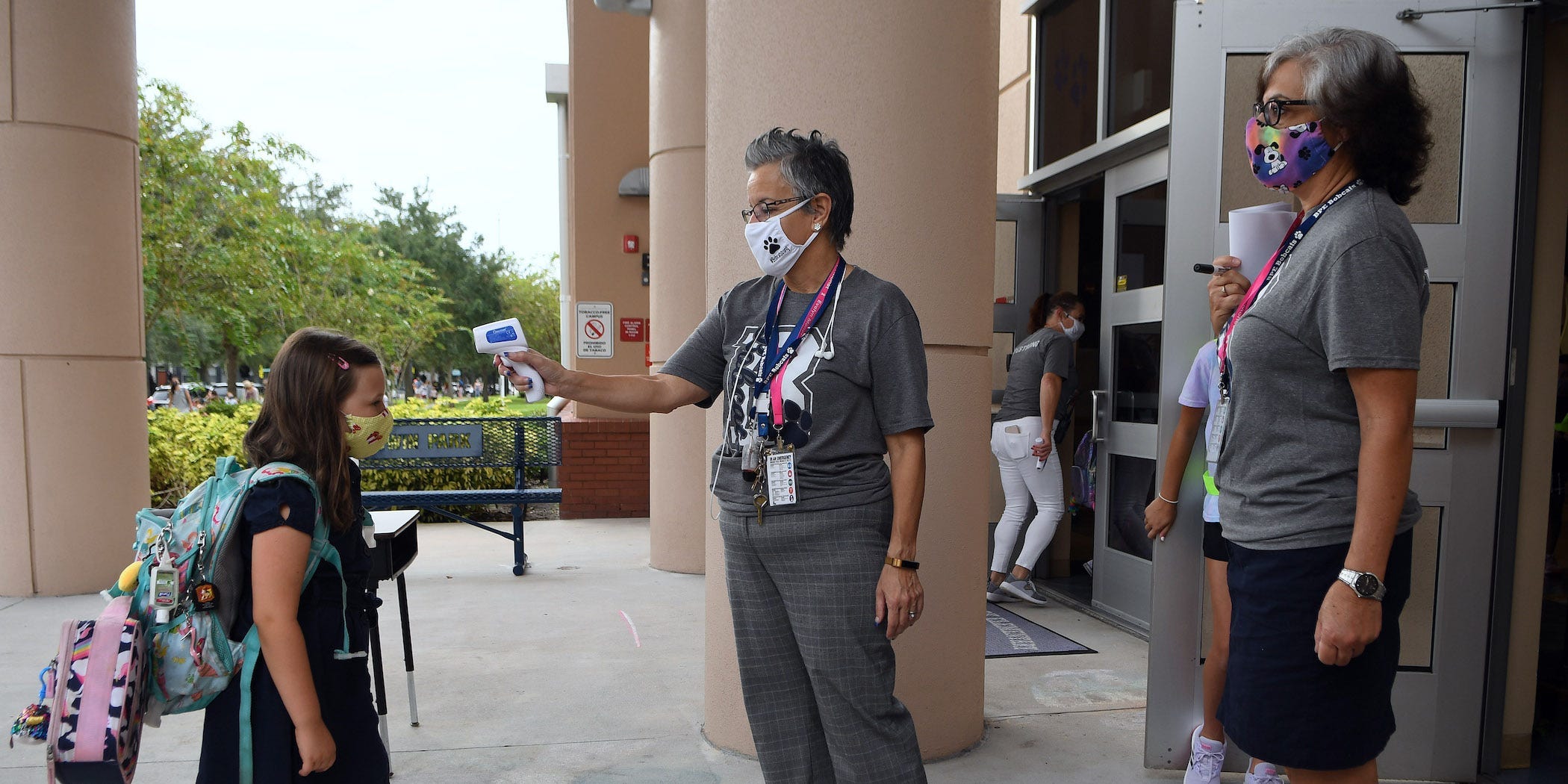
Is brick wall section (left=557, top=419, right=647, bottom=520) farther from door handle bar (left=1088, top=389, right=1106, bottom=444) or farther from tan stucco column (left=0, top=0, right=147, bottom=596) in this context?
door handle bar (left=1088, top=389, right=1106, bottom=444)

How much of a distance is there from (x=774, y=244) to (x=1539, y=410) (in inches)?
106

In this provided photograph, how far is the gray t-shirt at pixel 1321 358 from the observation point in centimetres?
183

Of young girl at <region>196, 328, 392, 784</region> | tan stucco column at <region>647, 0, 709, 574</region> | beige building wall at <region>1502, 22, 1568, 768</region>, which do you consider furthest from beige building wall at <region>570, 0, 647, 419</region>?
beige building wall at <region>1502, 22, 1568, 768</region>

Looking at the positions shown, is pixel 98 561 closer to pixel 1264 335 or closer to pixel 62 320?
pixel 62 320

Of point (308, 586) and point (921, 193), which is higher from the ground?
point (921, 193)

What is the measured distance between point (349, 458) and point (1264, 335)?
6.69 ft

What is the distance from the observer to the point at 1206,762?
10.4 ft

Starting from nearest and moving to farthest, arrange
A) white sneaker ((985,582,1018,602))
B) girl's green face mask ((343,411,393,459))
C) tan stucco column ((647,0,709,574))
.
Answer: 1. girl's green face mask ((343,411,393,459))
2. white sneaker ((985,582,1018,602))
3. tan stucco column ((647,0,709,574))

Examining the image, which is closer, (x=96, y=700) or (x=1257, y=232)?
(x=96, y=700)

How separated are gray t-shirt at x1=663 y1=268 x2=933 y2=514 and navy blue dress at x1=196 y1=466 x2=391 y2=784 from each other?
912 mm

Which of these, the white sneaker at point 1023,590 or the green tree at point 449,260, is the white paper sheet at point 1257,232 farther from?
the green tree at point 449,260

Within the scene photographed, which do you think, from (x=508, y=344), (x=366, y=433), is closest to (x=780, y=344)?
(x=508, y=344)

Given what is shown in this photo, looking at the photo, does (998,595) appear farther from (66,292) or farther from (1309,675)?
(66,292)

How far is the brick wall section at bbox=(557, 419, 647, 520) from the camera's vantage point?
9.64 meters
